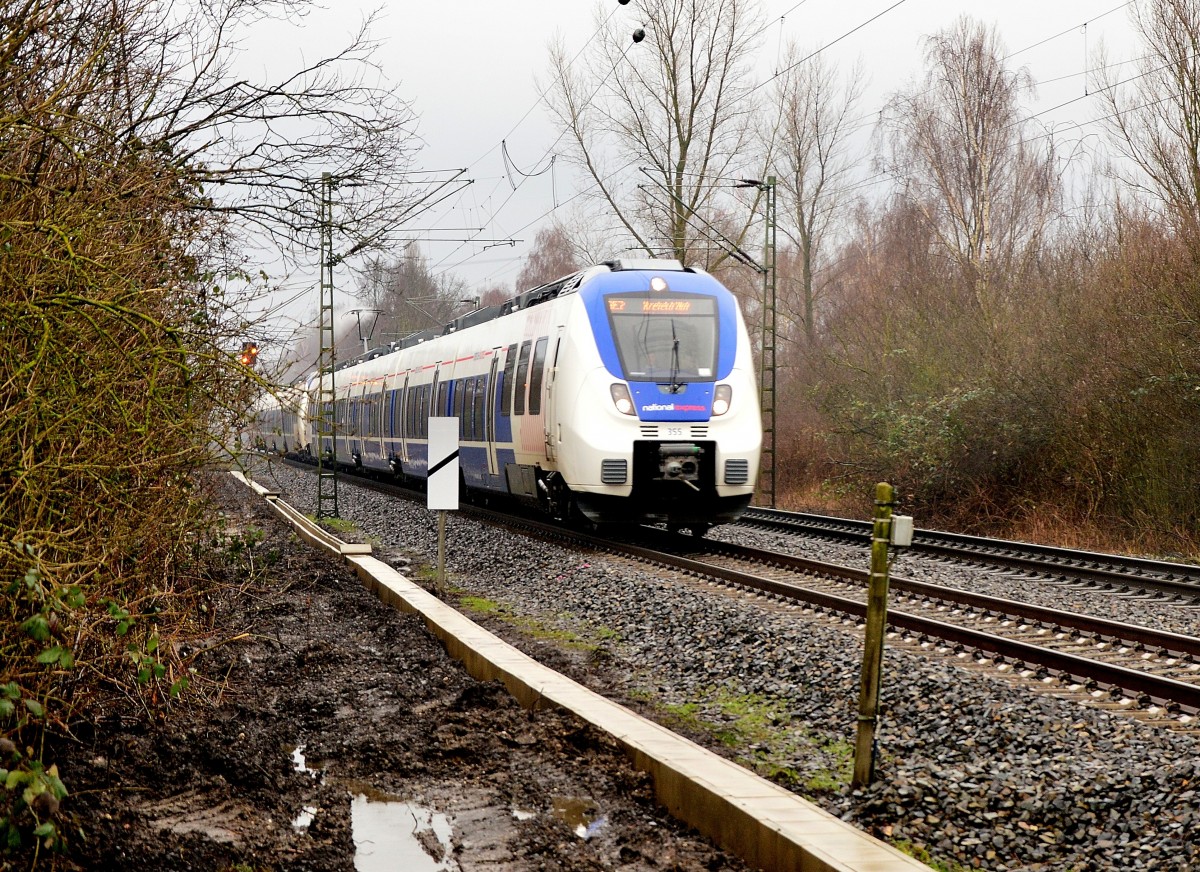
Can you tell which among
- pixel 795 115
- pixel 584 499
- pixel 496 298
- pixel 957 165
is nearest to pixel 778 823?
pixel 584 499

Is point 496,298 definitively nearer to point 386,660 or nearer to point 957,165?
point 957,165

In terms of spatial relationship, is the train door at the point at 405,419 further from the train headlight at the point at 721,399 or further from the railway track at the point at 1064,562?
the train headlight at the point at 721,399

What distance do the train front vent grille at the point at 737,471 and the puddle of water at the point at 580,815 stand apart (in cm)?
1042

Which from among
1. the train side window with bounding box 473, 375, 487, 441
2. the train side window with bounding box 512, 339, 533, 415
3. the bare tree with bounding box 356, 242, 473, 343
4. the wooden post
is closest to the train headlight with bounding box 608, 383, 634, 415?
the train side window with bounding box 512, 339, 533, 415

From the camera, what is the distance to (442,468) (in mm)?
14102

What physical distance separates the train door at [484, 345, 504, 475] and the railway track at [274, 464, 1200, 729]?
5.04 metres

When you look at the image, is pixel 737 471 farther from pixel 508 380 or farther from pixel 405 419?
pixel 405 419

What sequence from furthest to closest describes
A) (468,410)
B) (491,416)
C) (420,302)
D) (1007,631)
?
(420,302) → (468,410) → (491,416) → (1007,631)

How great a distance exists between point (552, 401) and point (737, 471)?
2546 millimetres

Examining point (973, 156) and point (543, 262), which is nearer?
point (973, 156)

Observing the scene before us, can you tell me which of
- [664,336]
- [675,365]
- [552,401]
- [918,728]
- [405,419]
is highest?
[664,336]

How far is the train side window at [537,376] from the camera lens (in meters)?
17.8

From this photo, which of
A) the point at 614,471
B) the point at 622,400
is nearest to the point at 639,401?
the point at 622,400

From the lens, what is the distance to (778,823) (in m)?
5.05
